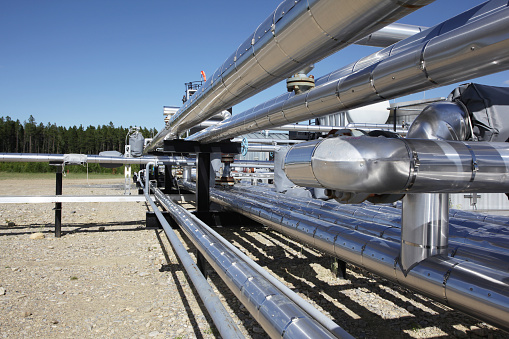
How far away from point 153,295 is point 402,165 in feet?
9.82

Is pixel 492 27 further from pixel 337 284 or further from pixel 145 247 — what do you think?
pixel 145 247

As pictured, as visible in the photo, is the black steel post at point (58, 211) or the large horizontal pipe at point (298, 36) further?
the black steel post at point (58, 211)

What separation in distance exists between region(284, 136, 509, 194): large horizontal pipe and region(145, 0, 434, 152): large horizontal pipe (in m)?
0.50

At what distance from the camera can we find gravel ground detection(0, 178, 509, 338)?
289 centimetres

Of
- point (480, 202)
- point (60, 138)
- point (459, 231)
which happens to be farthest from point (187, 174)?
point (60, 138)

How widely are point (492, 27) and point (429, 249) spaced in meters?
0.94

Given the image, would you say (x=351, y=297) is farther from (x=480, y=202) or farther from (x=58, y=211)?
(x=480, y=202)

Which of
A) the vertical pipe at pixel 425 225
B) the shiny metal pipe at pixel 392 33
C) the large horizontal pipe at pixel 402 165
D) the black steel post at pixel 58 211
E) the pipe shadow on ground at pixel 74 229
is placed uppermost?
the shiny metal pipe at pixel 392 33

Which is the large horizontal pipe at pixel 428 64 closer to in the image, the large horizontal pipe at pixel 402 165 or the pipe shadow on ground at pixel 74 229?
the large horizontal pipe at pixel 402 165

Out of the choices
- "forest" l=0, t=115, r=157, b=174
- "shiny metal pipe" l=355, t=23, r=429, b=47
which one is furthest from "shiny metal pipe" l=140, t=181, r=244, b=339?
"forest" l=0, t=115, r=157, b=174

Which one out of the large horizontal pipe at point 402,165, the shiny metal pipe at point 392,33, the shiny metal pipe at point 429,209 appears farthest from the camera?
the shiny metal pipe at point 392,33

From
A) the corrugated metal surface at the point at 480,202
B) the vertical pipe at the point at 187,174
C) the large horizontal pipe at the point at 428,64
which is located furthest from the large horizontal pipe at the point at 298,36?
the vertical pipe at the point at 187,174

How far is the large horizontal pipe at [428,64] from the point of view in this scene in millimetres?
1417

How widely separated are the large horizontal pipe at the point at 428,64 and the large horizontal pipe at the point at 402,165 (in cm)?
37
